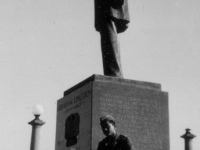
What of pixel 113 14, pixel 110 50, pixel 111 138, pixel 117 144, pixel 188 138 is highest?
pixel 188 138

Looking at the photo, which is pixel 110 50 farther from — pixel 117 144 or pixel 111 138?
pixel 117 144

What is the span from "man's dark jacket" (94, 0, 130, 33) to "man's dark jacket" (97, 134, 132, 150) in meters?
3.17

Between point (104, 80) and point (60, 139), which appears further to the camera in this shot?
point (60, 139)

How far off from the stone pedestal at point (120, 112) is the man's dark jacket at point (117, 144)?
3.73 ft

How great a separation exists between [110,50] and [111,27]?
44 cm

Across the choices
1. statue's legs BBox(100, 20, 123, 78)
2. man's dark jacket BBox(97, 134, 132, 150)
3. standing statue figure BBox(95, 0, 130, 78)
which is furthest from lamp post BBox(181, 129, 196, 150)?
man's dark jacket BBox(97, 134, 132, 150)

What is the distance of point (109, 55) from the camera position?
36.6 ft

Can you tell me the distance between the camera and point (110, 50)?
11156 millimetres

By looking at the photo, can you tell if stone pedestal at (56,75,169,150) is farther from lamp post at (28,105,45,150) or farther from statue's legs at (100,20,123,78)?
lamp post at (28,105,45,150)

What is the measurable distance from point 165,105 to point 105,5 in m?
2.11

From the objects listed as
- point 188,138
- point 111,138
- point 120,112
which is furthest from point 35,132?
point 111,138

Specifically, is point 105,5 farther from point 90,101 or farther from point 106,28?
point 90,101

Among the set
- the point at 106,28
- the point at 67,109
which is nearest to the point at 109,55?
the point at 106,28

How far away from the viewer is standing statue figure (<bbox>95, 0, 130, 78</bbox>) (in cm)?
1107
